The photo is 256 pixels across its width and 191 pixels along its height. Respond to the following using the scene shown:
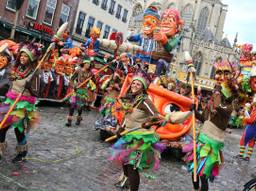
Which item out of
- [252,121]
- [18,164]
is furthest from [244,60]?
[18,164]

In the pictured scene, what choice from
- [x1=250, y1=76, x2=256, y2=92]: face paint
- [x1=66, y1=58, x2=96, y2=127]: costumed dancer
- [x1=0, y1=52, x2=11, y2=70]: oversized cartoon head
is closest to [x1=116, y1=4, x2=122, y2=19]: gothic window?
[x1=66, y1=58, x2=96, y2=127]: costumed dancer

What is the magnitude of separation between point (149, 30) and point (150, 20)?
0.31 meters

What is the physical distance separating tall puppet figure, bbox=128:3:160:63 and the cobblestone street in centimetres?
277

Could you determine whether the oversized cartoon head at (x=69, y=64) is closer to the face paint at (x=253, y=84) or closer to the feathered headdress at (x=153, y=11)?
the feathered headdress at (x=153, y=11)

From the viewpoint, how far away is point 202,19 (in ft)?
261

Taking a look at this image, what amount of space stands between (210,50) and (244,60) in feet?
218

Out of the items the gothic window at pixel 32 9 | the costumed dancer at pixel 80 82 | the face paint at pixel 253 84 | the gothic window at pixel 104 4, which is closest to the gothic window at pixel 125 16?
the gothic window at pixel 104 4

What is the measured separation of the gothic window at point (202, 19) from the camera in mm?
79062

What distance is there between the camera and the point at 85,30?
31.6 meters

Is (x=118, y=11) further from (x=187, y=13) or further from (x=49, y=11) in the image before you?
(x=187, y=13)

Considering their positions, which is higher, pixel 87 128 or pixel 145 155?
pixel 145 155

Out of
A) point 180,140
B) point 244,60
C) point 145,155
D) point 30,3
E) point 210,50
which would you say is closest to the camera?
point 145,155

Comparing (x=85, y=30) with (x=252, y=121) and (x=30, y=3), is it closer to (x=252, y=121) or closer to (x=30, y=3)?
(x=30, y=3)

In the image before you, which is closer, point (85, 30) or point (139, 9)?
point (85, 30)
